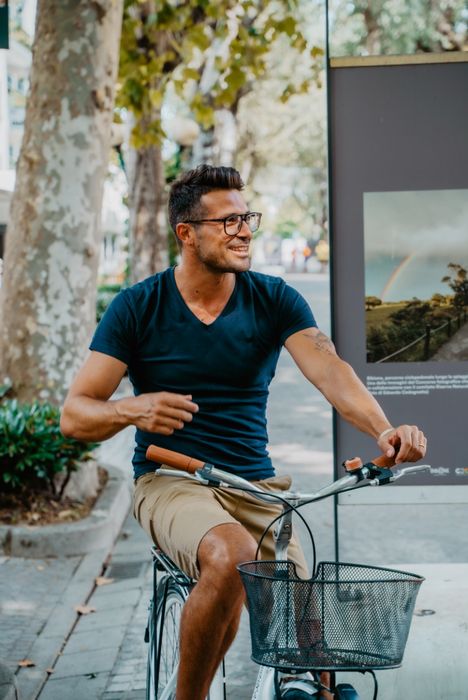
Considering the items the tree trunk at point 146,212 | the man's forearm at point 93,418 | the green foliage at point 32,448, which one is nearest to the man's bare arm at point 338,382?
the man's forearm at point 93,418

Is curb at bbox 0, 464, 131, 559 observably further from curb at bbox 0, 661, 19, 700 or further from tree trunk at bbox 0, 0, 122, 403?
curb at bbox 0, 661, 19, 700

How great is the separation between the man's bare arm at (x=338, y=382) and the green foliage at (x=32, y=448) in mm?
3800

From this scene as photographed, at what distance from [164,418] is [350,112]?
2319 mm

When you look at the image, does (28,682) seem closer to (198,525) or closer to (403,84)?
(198,525)

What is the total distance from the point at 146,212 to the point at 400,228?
14.3 meters

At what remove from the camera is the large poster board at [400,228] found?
4719mm

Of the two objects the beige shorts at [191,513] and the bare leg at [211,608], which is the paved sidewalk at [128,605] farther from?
the bare leg at [211,608]

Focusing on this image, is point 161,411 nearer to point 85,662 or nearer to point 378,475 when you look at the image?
point 378,475

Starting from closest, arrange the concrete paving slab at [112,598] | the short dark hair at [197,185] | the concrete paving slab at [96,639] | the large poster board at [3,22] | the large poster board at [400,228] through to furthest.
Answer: the short dark hair at [197,185] → the large poster board at [400,228] → the concrete paving slab at [96,639] → the large poster board at [3,22] → the concrete paving slab at [112,598]

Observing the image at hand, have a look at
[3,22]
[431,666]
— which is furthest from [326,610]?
[3,22]

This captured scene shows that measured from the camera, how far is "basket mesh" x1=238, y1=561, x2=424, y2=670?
247cm

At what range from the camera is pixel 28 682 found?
479 cm

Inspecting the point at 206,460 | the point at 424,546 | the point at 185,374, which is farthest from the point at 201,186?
the point at 424,546

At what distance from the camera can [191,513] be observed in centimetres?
312
